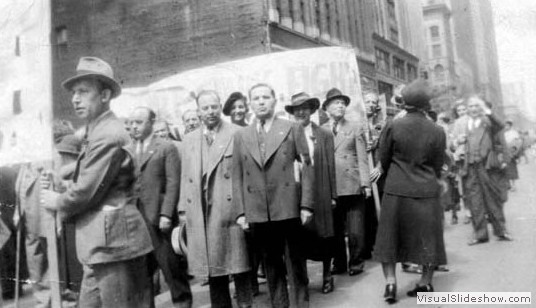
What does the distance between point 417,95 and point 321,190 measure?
138 cm

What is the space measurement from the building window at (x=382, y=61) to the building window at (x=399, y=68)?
181 centimetres

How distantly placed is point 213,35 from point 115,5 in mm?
5040

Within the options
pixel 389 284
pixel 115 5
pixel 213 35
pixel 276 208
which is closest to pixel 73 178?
pixel 276 208

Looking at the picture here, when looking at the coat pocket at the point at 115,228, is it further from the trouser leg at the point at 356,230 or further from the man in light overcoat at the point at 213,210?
the trouser leg at the point at 356,230

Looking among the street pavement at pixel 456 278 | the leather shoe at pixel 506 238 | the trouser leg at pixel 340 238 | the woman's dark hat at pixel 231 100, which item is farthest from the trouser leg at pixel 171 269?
the leather shoe at pixel 506 238

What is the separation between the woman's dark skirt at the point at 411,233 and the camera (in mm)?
5121

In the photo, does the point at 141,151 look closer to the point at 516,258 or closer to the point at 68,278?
the point at 68,278

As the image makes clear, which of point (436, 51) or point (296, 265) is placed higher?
point (436, 51)

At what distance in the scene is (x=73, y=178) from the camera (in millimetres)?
3598

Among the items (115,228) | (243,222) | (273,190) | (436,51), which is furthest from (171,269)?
(436,51)

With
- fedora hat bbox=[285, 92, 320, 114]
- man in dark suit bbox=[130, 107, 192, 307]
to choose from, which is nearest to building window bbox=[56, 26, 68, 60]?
fedora hat bbox=[285, 92, 320, 114]

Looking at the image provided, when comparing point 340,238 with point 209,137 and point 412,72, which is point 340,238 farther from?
point 412,72

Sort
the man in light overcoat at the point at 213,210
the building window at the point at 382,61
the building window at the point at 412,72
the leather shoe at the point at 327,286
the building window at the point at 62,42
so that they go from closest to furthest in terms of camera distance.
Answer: the man in light overcoat at the point at 213,210 → the leather shoe at the point at 327,286 → the building window at the point at 62,42 → the building window at the point at 382,61 → the building window at the point at 412,72

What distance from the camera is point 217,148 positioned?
5105 millimetres
